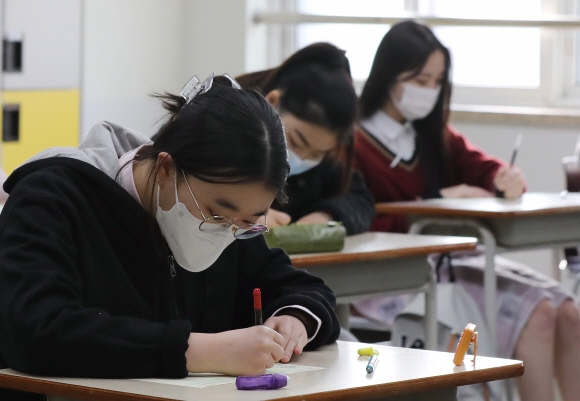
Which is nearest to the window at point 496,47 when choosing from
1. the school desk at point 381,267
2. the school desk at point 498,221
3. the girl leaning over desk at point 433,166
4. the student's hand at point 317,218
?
the girl leaning over desk at point 433,166

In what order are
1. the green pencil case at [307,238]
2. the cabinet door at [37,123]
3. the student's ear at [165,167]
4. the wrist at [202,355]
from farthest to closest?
1. the cabinet door at [37,123]
2. the green pencil case at [307,238]
3. the student's ear at [165,167]
4. the wrist at [202,355]

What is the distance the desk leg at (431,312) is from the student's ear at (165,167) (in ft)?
4.41

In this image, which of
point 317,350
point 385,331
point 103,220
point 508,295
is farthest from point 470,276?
point 103,220

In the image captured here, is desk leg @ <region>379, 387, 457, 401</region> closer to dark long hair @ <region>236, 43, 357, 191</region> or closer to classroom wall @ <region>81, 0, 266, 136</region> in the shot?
dark long hair @ <region>236, 43, 357, 191</region>

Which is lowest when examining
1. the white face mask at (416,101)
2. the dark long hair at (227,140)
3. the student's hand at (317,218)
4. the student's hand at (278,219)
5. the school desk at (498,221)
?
the school desk at (498,221)

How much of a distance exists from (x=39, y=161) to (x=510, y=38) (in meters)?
4.16

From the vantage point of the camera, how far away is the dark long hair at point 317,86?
254 cm

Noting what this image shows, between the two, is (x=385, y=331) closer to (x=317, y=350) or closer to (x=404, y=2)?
(x=317, y=350)

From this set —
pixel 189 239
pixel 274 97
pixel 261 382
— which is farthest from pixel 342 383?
pixel 274 97

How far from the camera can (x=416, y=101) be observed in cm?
351

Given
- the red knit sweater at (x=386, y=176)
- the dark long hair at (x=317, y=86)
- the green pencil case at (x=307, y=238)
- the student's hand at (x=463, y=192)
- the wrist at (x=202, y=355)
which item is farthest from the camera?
the student's hand at (x=463, y=192)

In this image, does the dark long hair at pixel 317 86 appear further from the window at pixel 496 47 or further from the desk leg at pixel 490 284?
the window at pixel 496 47

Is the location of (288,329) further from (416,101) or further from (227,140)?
(416,101)

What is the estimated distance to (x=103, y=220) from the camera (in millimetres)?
1480
